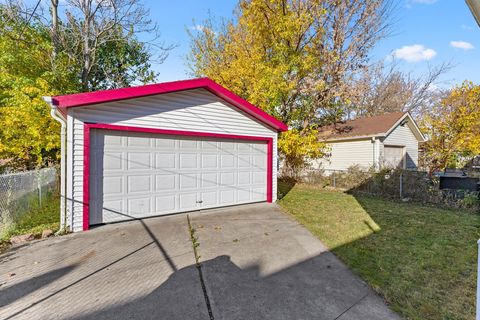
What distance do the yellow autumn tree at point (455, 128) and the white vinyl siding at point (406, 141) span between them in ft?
13.3

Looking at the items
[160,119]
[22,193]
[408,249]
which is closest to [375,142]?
[408,249]

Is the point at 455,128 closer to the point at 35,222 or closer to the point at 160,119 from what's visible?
the point at 160,119

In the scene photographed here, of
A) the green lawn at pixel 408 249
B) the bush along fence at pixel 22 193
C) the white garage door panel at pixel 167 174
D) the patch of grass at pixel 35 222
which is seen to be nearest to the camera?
the green lawn at pixel 408 249

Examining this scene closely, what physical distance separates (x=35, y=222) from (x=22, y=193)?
4.21 ft

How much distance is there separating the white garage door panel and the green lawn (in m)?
1.77

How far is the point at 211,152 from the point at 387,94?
75.3 feet

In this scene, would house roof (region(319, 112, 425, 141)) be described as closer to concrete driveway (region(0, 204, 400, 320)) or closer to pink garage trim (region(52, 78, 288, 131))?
pink garage trim (region(52, 78, 288, 131))

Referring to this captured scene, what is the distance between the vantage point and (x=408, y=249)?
428 cm

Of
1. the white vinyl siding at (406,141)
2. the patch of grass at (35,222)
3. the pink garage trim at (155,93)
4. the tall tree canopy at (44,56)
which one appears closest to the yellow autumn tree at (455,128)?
the white vinyl siding at (406,141)

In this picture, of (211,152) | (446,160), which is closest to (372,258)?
(211,152)

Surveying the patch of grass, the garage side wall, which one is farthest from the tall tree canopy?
the garage side wall

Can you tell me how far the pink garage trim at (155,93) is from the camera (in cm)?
472

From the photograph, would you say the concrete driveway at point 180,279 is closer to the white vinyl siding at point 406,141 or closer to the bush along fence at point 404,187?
the bush along fence at point 404,187

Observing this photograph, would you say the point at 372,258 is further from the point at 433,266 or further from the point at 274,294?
the point at 274,294
